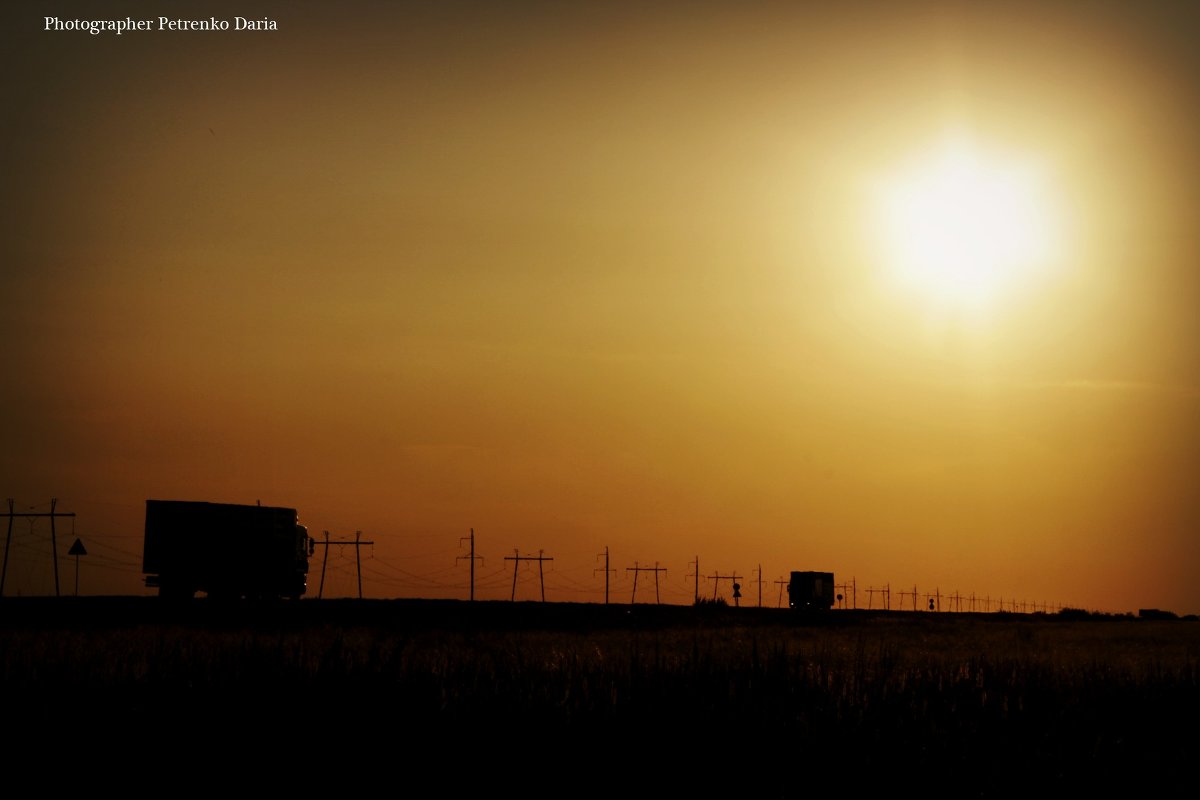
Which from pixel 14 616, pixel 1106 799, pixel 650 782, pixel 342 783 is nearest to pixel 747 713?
pixel 650 782

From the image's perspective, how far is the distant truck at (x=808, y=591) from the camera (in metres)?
104

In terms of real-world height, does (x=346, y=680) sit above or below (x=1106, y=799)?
above

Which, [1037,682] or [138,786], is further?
[1037,682]

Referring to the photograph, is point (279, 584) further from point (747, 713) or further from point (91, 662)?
point (747, 713)

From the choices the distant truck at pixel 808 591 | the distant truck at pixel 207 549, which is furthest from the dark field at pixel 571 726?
the distant truck at pixel 808 591

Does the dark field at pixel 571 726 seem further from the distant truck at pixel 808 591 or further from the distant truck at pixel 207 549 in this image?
the distant truck at pixel 808 591

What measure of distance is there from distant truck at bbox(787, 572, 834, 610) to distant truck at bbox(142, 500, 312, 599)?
200 ft

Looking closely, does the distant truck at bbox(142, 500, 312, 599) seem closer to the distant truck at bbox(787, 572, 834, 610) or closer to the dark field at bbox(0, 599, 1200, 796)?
the dark field at bbox(0, 599, 1200, 796)

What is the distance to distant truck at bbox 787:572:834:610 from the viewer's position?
10400cm

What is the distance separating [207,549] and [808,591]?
63300mm

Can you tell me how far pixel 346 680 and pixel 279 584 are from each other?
36.7 metres

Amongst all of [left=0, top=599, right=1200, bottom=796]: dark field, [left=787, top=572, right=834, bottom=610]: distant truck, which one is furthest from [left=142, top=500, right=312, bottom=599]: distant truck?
[left=787, top=572, right=834, bottom=610]: distant truck

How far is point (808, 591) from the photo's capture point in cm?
10450

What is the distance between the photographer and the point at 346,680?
48.8 ft
